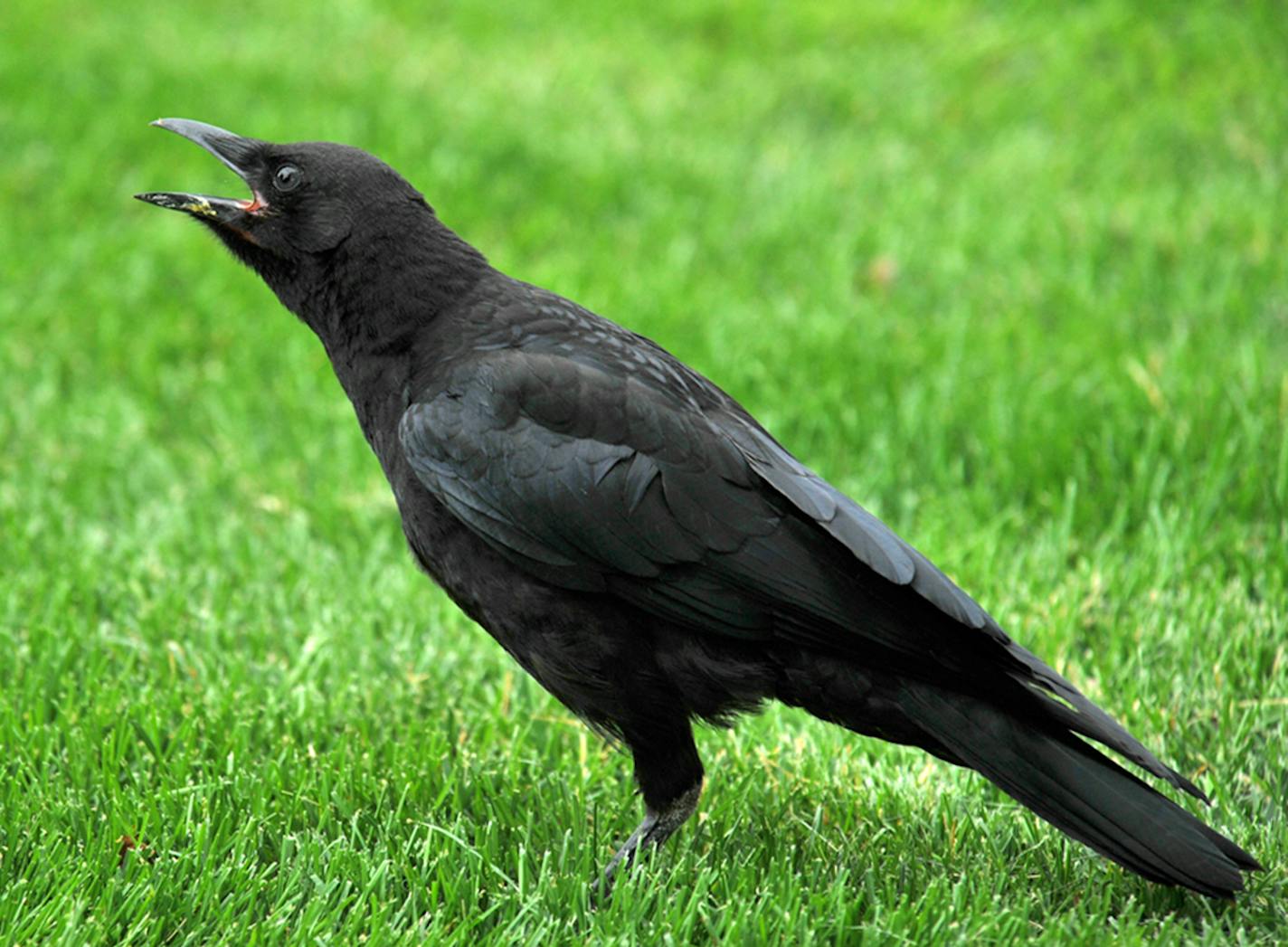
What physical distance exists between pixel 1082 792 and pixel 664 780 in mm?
852

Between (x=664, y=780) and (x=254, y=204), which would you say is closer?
(x=664, y=780)

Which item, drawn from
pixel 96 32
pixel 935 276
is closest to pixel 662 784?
pixel 935 276

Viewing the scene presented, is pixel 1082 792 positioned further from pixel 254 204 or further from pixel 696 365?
pixel 696 365

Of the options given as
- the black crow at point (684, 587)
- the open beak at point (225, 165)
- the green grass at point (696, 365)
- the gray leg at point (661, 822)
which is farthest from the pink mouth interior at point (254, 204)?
the gray leg at point (661, 822)

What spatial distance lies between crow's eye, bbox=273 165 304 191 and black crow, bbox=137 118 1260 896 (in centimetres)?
55

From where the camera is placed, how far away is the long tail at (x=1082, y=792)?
285 cm

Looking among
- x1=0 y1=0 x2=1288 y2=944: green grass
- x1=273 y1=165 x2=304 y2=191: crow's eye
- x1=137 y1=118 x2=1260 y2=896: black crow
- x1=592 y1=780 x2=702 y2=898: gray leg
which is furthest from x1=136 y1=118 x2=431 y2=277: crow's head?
x1=592 y1=780 x2=702 y2=898: gray leg

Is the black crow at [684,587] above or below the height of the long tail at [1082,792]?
above

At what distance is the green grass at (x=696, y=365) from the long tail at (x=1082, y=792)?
13 centimetres

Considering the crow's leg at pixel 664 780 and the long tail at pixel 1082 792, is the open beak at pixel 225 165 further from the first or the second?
the long tail at pixel 1082 792

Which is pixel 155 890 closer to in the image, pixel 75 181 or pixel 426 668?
pixel 426 668

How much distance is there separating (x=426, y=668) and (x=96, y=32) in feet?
21.3

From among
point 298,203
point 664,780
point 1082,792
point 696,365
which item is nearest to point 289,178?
point 298,203

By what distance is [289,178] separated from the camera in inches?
142
